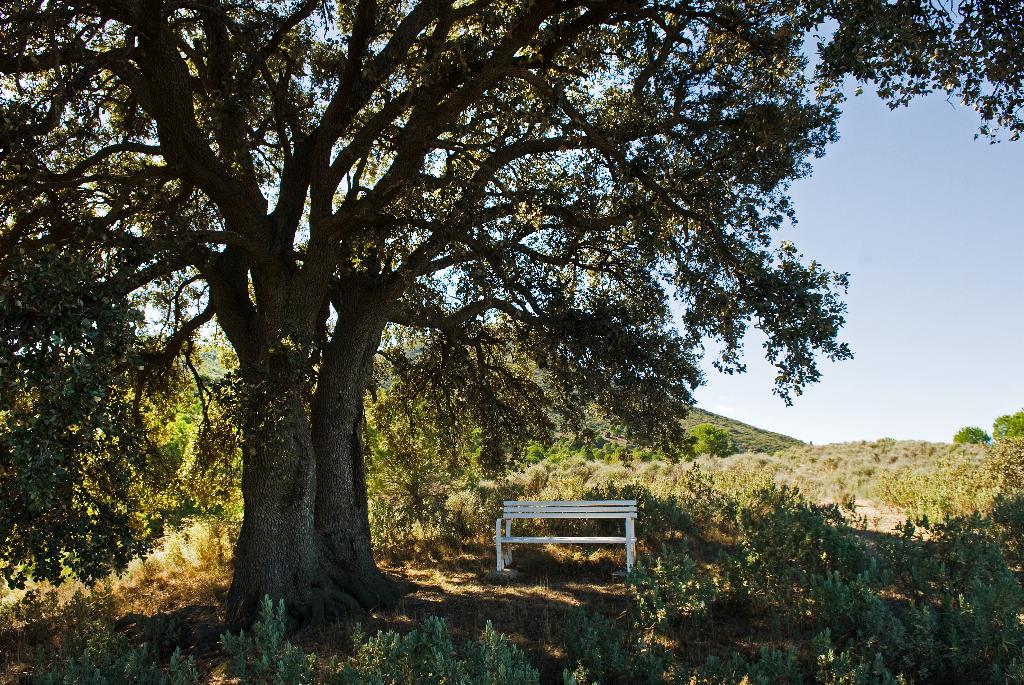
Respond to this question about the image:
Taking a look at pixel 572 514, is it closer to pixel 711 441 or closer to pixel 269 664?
pixel 269 664

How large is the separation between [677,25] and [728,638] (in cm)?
688

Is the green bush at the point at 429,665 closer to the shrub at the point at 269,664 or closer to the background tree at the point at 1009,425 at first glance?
the shrub at the point at 269,664

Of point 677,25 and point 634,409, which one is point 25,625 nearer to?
point 634,409

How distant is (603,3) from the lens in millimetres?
8508

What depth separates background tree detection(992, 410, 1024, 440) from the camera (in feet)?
96.7

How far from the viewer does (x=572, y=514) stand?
11.3m

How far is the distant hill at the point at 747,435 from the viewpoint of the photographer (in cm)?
4762

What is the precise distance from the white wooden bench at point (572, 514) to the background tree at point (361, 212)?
62.7 inches

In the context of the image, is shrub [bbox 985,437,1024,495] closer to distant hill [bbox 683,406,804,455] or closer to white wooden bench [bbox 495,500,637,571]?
white wooden bench [bbox 495,500,637,571]

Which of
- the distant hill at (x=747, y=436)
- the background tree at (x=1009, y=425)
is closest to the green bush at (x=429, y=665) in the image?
the background tree at (x=1009, y=425)

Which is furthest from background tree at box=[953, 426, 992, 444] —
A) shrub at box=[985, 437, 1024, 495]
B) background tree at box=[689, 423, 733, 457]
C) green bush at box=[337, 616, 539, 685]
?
green bush at box=[337, 616, 539, 685]

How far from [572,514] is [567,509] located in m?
0.13

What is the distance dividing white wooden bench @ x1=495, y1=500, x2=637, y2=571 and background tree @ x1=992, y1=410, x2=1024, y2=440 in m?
24.8

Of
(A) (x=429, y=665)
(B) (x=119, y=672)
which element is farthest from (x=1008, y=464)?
(B) (x=119, y=672)
